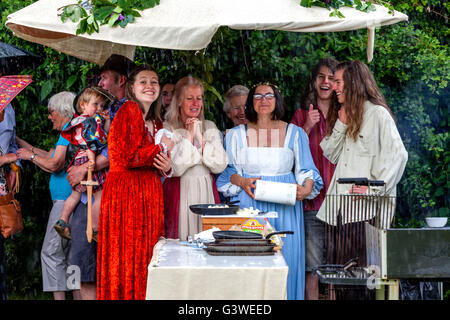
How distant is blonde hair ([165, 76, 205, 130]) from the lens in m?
6.31

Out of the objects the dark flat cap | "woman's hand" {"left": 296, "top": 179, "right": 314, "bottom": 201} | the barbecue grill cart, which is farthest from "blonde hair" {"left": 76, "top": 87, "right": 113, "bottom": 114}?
the barbecue grill cart

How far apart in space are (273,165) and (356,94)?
3.22ft

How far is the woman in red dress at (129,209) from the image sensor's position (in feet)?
18.5

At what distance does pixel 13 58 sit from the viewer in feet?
21.5

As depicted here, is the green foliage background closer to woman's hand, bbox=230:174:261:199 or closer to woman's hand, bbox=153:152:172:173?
woman's hand, bbox=230:174:261:199

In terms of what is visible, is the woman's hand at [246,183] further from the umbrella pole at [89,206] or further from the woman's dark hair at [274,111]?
the umbrella pole at [89,206]

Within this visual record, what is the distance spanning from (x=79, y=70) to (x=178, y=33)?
8.57ft

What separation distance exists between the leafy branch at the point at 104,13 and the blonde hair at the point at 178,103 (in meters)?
0.97

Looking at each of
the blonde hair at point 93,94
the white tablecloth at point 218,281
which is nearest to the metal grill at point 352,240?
the white tablecloth at point 218,281

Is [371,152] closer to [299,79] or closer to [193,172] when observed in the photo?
[193,172]

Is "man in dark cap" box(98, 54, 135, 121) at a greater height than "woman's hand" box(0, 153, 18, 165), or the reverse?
"man in dark cap" box(98, 54, 135, 121)

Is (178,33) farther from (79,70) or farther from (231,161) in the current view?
(79,70)

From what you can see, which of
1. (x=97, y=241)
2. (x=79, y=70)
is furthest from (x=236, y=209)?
(x=79, y=70)

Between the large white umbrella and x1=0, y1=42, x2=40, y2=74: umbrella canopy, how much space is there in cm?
54
